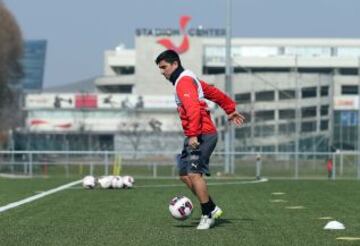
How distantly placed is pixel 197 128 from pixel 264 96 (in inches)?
3102

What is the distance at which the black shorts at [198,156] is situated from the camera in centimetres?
966

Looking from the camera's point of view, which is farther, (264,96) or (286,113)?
(264,96)

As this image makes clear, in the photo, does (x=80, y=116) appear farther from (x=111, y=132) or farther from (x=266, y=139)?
(x=266, y=139)

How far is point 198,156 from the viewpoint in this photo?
970 centimetres

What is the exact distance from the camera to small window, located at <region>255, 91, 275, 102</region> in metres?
86.8

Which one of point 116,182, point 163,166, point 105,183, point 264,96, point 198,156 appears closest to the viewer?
point 198,156

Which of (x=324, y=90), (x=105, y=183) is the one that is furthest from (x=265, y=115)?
(x=105, y=183)

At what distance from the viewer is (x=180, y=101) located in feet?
31.6

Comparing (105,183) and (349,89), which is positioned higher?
(349,89)

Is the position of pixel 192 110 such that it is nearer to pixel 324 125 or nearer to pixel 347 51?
pixel 324 125

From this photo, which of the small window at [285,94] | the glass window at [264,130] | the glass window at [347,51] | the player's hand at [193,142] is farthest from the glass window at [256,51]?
the player's hand at [193,142]

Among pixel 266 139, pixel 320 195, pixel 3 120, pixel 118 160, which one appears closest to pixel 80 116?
pixel 3 120

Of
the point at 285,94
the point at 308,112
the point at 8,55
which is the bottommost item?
the point at 308,112

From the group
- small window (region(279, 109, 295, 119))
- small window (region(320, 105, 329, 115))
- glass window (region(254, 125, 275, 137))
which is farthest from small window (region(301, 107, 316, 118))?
glass window (region(254, 125, 275, 137))
